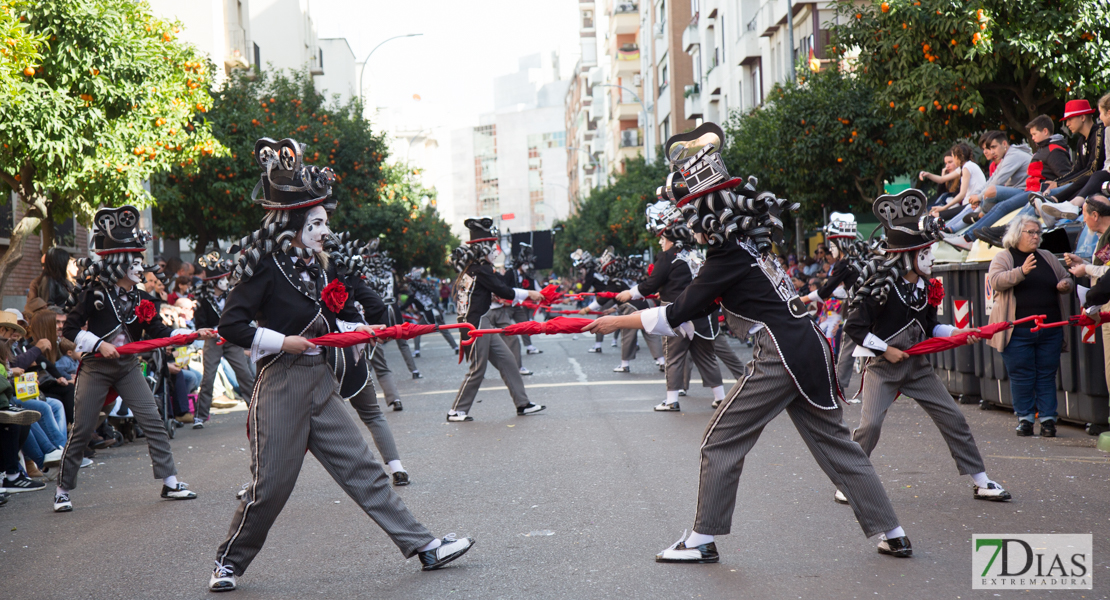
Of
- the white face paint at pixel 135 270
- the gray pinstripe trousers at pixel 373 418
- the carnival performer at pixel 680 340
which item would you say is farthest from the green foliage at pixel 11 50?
the carnival performer at pixel 680 340

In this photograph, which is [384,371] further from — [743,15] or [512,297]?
[743,15]

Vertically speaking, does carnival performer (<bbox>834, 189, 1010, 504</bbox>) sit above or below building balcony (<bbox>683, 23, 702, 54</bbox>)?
below

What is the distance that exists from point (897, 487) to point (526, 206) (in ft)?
527

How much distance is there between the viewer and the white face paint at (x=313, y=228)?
5.78m

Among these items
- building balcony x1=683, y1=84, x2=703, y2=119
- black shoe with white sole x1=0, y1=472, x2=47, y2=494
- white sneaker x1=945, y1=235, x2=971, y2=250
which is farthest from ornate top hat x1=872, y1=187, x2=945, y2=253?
building balcony x1=683, y1=84, x2=703, y2=119

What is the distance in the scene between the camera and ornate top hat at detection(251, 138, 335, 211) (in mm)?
5750

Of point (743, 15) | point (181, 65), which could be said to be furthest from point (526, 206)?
point (181, 65)

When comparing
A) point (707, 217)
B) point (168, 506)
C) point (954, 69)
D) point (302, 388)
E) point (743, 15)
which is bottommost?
point (168, 506)

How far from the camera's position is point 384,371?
13234 mm

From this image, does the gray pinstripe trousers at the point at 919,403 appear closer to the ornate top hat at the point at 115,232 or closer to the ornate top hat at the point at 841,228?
the ornate top hat at the point at 841,228

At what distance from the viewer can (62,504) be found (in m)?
8.09

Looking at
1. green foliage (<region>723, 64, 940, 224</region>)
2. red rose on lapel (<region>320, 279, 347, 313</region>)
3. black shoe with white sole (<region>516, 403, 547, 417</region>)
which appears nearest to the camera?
red rose on lapel (<region>320, 279, 347, 313</region>)

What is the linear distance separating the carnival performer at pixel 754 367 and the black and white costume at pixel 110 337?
427 cm

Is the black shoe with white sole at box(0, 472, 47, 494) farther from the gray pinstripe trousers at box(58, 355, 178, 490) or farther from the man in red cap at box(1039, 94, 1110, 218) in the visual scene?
the man in red cap at box(1039, 94, 1110, 218)
